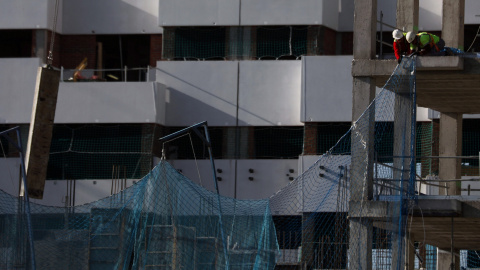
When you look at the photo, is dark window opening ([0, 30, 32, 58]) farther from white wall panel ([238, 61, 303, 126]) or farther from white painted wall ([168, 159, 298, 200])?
white wall panel ([238, 61, 303, 126])

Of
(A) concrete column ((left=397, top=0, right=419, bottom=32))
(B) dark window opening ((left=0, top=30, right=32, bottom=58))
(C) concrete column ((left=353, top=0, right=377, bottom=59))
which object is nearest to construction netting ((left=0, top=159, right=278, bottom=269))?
(C) concrete column ((left=353, top=0, right=377, bottom=59))

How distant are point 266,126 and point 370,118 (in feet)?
58.3

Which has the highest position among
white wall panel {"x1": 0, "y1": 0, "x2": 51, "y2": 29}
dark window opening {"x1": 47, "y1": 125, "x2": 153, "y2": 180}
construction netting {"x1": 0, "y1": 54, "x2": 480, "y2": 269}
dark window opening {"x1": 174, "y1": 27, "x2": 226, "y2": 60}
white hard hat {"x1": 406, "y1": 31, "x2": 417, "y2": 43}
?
white wall panel {"x1": 0, "y1": 0, "x2": 51, "y2": 29}

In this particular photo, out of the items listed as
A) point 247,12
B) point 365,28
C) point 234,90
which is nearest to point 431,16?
point 247,12

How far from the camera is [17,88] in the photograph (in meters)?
40.8

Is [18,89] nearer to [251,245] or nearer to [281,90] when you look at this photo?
[281,90]

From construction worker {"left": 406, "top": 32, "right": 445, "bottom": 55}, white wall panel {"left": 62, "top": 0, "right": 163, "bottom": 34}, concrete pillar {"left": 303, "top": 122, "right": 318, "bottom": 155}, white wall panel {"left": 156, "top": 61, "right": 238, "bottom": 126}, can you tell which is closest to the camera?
construction worker {"left": 406, "top": 32, "right": 445, "bottom": 55}

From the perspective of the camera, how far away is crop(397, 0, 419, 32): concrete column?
26047 mm

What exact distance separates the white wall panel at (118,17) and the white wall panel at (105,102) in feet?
9.88

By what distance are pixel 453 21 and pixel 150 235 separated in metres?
8.94

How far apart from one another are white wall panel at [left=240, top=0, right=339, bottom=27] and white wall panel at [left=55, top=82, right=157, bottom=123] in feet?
13.8

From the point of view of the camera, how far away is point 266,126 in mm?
40938

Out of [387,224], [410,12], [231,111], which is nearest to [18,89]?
[231,111]

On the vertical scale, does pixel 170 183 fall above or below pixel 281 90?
below
